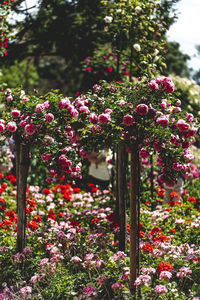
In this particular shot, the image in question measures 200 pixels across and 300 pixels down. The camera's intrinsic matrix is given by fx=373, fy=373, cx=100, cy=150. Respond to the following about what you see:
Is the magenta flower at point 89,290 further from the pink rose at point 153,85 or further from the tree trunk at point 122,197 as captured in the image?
the pink rose at point 153,85

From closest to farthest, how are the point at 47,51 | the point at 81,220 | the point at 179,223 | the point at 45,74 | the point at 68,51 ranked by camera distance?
the point at 179,223 → the point at 81,220 → the point at 68,51 → the point at 47,51 → the point at 45,74

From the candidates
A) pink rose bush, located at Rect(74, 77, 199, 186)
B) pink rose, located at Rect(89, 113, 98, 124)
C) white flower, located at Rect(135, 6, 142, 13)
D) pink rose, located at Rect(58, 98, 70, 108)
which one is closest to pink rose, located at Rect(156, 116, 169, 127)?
pink rose bush, located at Rect(74, 77, 199, 186)

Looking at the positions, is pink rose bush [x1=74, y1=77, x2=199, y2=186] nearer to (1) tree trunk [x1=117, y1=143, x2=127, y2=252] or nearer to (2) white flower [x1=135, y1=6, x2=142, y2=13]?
(1) tree trunk [x1=117, y1=143, x2=127, y2=252]

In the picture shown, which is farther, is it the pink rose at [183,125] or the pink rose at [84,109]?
the pink rose at [84,109]

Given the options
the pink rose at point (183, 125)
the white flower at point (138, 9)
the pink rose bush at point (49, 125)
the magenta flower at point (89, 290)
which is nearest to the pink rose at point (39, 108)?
the pink rose bush at point (49, 125)

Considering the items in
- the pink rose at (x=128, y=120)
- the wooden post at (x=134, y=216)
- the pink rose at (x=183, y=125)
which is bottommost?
the wooden post at (x=134, y=216)

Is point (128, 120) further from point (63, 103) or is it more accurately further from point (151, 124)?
point (63, 103)

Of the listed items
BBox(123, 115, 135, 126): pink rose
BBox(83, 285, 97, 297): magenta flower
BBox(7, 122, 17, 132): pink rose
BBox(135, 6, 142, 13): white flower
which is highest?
BBox(135, 6, 142, 13): white flower

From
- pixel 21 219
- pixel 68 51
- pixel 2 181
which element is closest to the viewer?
pixel 21 219

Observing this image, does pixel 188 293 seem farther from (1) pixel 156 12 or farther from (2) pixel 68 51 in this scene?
(2) pixel 68 51

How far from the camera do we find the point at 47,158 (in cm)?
354

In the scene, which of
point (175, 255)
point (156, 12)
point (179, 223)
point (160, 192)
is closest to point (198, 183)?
point (160, 192)

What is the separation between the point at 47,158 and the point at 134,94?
1.02 meters

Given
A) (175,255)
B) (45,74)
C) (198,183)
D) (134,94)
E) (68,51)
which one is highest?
(45,74)
